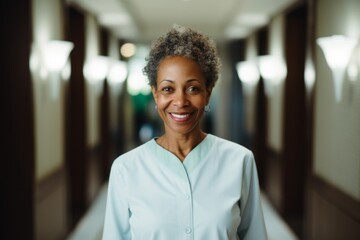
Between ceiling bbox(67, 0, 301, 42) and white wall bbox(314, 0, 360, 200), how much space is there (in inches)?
46.7

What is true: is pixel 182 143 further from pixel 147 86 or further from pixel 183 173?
pixel 147 86

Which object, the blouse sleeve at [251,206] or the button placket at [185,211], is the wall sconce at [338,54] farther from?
the button placket at [185,211]

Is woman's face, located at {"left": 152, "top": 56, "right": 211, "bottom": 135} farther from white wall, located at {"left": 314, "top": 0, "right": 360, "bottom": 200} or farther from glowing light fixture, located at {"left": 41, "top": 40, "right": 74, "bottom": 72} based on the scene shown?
glowing light fixture, located at {"left": 41, "top": 40, "right": 74, "bottom": 72}

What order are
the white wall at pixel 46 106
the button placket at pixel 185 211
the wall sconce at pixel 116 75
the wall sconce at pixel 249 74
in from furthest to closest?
1. the wall sconce at pixel 116 75
2. the wall sconce at pixel 249 74
3. the white wall at pixel 46 106
4. the button placket at pixel 185 211

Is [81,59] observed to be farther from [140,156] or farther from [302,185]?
[140,156]

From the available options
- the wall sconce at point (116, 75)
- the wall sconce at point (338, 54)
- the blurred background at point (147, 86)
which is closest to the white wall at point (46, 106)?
the blurred background at point (147, 86)

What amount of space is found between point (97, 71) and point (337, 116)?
10.8 feet

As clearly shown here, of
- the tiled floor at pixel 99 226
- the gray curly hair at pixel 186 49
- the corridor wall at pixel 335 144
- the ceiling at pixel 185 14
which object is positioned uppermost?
the ceiling at pixel 185 14

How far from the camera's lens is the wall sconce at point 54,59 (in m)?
3.31

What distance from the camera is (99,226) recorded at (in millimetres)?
4168

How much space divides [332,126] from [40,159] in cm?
184

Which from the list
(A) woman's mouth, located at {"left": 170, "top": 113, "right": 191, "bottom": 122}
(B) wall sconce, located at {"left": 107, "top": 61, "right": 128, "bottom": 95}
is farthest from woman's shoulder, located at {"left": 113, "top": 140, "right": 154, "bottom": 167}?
(B) wall sconce, located at {"left": 107, "top": 61, "right": 128, "bottom": 95}

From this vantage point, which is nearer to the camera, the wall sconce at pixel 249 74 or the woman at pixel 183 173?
the woman at pixel 183 173

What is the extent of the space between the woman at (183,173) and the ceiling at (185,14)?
3230 mm
